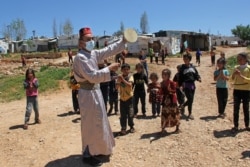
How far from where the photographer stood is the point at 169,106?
6953 mm

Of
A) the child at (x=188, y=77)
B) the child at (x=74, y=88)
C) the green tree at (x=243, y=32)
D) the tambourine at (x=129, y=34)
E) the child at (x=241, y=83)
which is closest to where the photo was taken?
the tambourine at (x=129, y=34)

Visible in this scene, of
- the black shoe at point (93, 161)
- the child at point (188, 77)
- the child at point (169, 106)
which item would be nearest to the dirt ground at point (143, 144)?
the black shoe at point (93, 161)

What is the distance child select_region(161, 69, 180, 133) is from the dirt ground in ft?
0.77

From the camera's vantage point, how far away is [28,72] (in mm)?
8594

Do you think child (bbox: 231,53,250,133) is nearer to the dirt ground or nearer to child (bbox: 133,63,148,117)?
the dirt ground

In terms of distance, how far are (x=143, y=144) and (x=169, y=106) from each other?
984 millimetres

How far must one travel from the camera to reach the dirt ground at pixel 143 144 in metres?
5.67

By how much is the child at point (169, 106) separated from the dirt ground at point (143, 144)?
235mm

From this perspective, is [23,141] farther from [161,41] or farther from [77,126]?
[161,41]

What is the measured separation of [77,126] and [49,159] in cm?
224

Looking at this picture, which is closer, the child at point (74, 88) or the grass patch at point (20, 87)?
the child at point (74, 88)

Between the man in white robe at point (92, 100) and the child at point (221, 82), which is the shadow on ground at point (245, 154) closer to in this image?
the man in white robe at point (92, 100)

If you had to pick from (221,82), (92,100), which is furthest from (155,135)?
(221,82)

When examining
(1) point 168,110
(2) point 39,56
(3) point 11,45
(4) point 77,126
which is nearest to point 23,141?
(4) point 77,126
